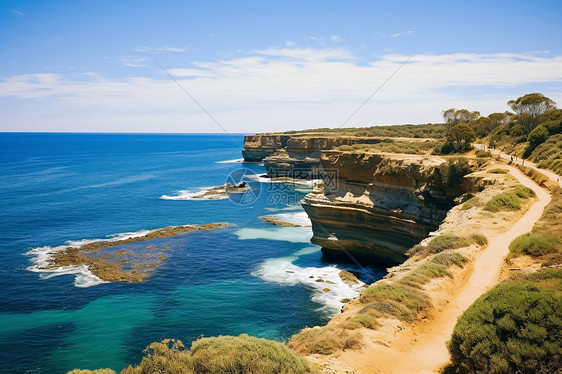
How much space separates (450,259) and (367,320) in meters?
5.26

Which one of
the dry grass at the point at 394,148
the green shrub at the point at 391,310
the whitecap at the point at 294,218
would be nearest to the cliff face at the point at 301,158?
the whitecap at the point at 294,218

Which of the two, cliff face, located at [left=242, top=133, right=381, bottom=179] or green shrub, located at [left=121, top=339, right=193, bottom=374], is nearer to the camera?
green shrub, located at [left=121, top=339, right=193, bottom=374]

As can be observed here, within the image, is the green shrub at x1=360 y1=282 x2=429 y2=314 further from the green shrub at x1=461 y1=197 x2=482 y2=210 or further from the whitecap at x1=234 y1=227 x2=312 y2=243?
the whitecap at x1=234 y1=227 x2=312 y2=243

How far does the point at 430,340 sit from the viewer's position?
9.77m

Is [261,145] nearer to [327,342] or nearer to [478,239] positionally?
[478,239]

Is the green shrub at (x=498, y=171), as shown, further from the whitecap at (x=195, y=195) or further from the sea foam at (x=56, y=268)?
the whitecap at (x=195, y=195)

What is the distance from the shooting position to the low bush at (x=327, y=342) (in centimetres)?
911

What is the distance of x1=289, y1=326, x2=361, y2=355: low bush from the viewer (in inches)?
359

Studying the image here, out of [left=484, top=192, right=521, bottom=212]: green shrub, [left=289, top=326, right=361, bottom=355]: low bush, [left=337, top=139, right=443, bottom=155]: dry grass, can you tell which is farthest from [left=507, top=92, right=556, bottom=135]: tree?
[left=289, top=326, right=361, bottom=355]: low bush

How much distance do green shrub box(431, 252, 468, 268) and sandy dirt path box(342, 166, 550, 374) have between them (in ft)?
1.59

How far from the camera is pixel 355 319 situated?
33.9ft

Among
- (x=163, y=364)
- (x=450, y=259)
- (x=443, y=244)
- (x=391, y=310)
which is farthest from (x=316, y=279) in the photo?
(x=163, y=364)

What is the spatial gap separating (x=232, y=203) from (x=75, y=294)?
30.3m

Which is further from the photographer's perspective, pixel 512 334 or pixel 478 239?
pixel 478 239
